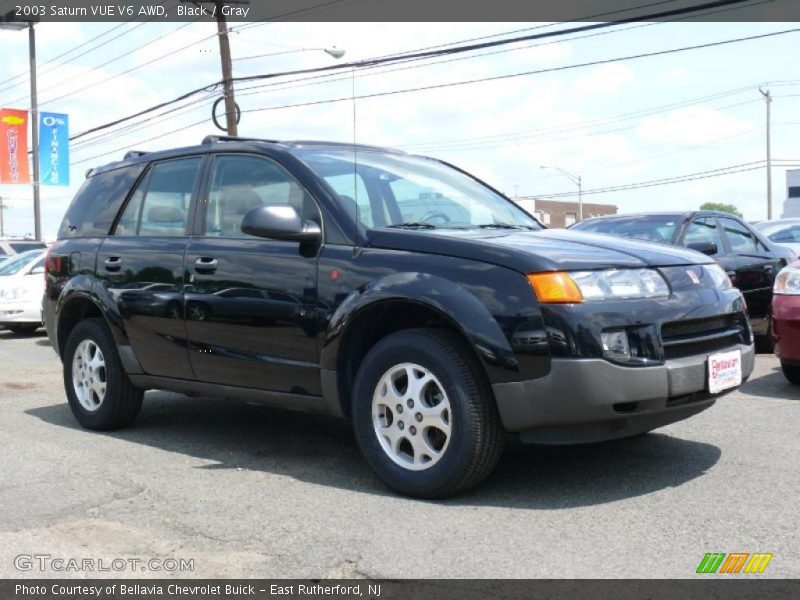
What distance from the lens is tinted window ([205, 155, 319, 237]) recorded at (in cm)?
512

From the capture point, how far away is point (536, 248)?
4258 millimetres

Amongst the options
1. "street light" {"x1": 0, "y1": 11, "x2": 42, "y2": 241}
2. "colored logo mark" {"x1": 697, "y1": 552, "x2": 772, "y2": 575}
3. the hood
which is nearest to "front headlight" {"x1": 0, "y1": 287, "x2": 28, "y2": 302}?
the hood

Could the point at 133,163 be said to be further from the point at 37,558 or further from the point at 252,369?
the point at 37,558

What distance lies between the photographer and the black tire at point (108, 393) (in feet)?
19.8

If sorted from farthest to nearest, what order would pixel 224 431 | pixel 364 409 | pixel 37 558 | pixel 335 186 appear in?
pixel 224 431 < pixel 335 186 < pixel 364 409 < pixel 37 558

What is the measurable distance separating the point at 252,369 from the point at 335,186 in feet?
3.58

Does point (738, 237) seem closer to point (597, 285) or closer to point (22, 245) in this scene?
point (597, 285)

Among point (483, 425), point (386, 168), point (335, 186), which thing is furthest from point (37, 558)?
point (386, 168)

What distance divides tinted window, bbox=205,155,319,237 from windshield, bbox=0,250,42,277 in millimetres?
10692

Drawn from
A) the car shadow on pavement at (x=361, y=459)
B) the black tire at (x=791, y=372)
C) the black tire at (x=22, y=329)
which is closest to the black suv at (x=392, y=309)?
the car shadow on pavement at (x=361, y=459)

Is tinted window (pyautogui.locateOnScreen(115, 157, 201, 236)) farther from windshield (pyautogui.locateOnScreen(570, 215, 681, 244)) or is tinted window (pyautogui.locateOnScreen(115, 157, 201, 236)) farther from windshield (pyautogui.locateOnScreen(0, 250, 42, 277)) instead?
windshield (pyautogui.locateOnScreen(0, 250, 42, 277))

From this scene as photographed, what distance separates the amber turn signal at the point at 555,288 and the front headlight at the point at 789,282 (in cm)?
340

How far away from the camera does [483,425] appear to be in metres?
4.12

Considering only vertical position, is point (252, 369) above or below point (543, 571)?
above
